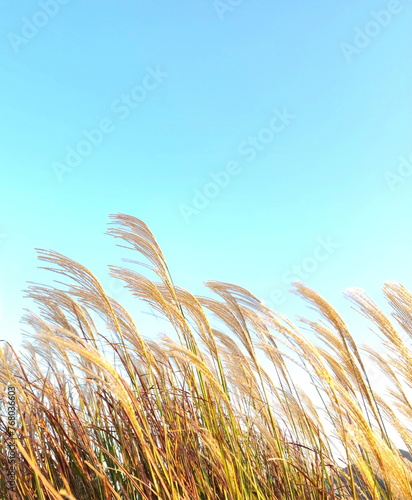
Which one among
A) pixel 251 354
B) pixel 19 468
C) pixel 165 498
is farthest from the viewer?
pixel 251 354

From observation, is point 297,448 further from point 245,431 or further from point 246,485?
point 246,485

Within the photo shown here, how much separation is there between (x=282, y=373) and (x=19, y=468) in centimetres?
143

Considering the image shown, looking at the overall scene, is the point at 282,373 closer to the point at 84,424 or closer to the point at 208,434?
the point at 208,434

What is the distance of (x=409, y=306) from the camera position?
2.26 m

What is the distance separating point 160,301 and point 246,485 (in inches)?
34.9

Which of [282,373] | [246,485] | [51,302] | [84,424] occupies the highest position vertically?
[51,302]

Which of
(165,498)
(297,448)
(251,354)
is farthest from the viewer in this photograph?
→ (297,448)

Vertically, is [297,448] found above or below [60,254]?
below

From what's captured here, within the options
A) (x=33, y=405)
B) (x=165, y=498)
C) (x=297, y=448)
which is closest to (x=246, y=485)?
(x=165, y=498)

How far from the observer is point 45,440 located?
7.08ft

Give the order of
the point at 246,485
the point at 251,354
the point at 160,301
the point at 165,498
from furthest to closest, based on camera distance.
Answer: the point at 251,354 → the point at 160,301 → the point at 246,485 → the point at 165,498

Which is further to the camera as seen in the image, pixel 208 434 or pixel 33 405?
pixel 33 405

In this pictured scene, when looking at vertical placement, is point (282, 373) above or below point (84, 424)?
above

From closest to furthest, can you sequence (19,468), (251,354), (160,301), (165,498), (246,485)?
(165,498) < (19,468) < (246,485) < (160,301) < (251,354)
